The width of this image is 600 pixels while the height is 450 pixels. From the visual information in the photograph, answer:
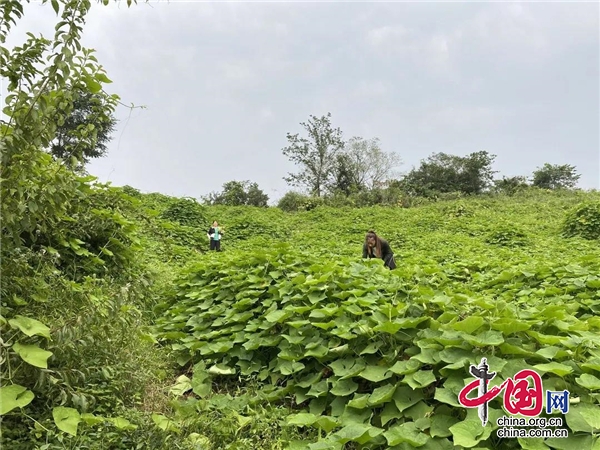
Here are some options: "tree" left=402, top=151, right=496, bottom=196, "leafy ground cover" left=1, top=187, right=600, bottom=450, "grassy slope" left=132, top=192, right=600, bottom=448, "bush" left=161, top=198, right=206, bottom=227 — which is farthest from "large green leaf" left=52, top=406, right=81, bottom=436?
"tree" left=402, top=151, right=496, bottom=196

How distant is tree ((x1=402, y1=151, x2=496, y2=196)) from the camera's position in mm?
27156

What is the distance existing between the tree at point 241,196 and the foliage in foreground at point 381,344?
76.6 feet

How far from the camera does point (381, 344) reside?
2627mm

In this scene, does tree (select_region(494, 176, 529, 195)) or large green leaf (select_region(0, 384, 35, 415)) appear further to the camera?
tree (select_region(494, 176, 529, 195))

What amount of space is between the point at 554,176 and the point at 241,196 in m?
21.4

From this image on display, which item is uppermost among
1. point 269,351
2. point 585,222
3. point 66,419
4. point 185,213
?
point 585,222

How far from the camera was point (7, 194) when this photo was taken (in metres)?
1.98

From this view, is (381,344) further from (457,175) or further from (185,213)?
(457,175)

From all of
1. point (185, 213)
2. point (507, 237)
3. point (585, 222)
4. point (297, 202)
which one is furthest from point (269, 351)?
point (297, 202)

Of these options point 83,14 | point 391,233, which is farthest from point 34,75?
point 391,233

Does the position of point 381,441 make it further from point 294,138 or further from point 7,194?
point 294,138

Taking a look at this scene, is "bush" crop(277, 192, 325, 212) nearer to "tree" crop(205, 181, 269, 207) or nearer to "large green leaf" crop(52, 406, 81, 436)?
"tree" crop(205, 181, 269, 207)

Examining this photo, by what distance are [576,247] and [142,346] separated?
9200 millimetres

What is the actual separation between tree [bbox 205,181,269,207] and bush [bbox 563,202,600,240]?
1872 cm
